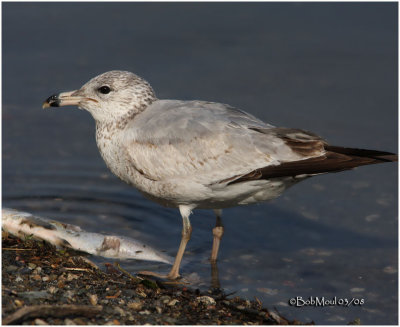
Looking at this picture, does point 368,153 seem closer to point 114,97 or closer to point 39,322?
point 114,97

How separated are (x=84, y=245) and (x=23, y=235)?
23.1 inches

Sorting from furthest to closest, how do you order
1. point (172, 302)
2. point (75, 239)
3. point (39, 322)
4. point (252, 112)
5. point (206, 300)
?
point (252, 112) → point (75, 239) → point (206, 300) → point (172, 302) → point (39, 322)

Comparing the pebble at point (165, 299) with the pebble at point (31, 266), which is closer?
the pebble at point (165, 299)

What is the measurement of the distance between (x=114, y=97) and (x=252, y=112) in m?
3.32

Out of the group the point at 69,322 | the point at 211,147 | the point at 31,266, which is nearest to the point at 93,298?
the point at 69,322

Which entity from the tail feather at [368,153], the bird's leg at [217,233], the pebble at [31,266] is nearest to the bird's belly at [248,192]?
the tail feather at [368,153]

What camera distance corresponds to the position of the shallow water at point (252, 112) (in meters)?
7.06

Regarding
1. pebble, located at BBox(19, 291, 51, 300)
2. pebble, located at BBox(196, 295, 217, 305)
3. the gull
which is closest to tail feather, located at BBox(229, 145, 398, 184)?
the gull

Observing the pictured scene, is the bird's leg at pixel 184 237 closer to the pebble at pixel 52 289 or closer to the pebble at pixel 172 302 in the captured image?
the pebble at pixel 172 302

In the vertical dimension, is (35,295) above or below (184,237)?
above

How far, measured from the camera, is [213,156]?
6.02m

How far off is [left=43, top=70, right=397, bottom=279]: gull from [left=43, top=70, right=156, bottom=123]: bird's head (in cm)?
20

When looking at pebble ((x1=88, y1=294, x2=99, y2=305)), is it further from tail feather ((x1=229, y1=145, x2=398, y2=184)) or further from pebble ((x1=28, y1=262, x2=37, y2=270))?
tail feather ((x1=229, y1=145, x2=398, y2=184))

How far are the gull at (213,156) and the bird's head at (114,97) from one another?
0.20m
